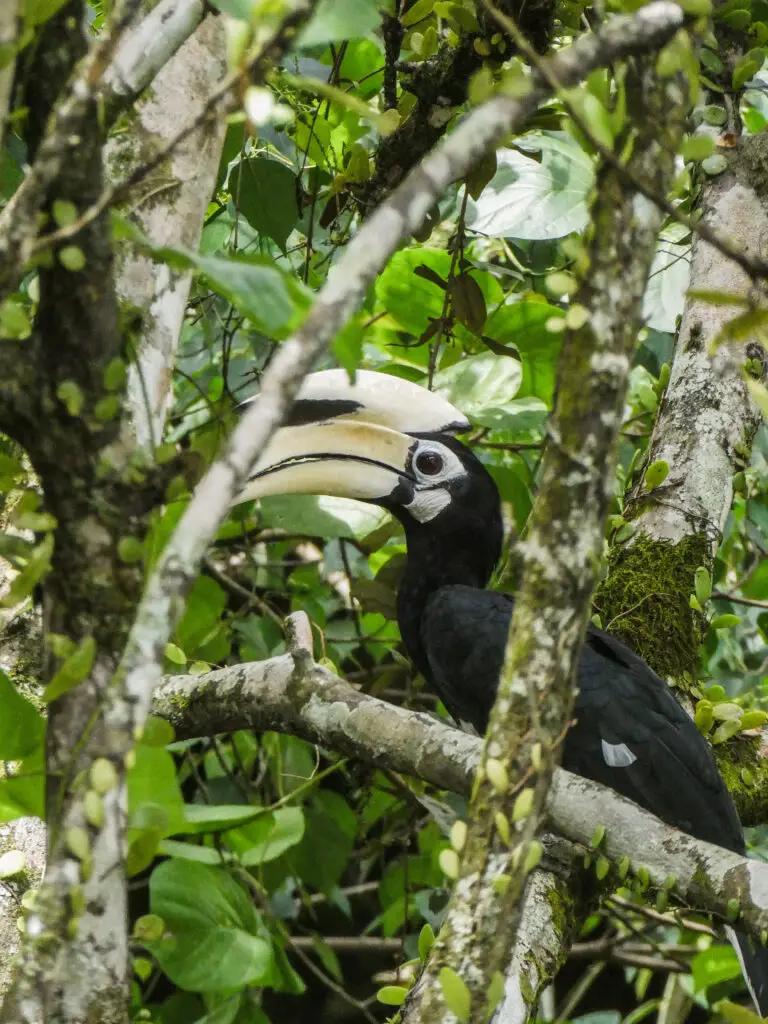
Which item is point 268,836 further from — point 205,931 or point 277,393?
point 277,393

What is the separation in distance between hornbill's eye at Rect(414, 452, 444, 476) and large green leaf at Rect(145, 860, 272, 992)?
785mm

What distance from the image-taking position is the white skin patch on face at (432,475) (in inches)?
76.7

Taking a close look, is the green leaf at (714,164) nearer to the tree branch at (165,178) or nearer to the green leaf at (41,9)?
the tree branch at (165,178)

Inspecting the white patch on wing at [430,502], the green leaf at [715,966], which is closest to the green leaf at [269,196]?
the white patch on wing at [430,502]

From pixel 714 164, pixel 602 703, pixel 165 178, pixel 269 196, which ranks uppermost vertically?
pixel 714 164

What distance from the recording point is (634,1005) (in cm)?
304

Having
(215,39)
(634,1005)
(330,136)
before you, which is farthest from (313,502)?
(634,1005)

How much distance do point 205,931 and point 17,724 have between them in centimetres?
61

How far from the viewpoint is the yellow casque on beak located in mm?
1738

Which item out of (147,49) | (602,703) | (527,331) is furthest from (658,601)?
(147,49)

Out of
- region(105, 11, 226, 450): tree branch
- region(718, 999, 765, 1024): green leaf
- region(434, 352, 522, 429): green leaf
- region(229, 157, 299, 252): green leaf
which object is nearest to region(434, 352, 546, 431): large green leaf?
region(434, 352, 522, 429): green leaf

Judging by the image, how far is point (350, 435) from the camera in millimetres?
1876

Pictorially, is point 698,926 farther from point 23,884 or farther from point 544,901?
point 23,884

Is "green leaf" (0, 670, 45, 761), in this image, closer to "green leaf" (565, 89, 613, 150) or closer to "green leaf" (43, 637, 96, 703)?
"green leaf" (43, 637, 96, 703)
